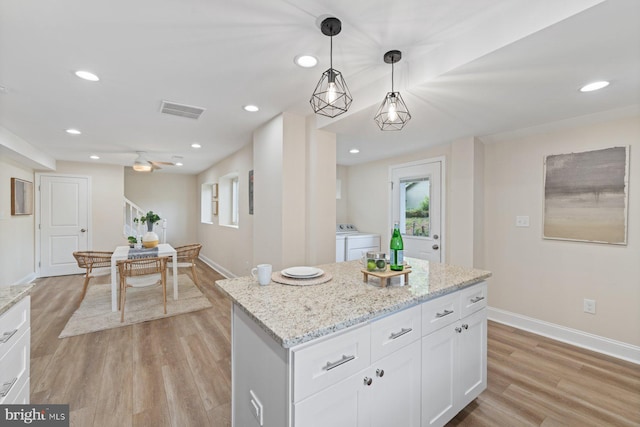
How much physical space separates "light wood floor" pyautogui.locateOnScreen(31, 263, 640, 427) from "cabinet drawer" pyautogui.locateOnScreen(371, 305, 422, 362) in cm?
91

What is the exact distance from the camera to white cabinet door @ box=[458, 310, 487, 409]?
5.60 feet

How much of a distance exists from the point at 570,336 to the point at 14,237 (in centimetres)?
768

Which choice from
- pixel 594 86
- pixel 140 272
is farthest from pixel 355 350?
pixel 140 272

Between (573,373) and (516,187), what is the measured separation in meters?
1.84

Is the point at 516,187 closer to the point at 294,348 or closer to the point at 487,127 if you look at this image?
the point at 487,127

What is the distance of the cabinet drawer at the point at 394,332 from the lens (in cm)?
124

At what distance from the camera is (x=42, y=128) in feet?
11.1

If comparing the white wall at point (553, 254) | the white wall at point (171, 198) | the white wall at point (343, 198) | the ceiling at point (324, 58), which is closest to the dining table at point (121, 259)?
the ceiling at point (324, 58)

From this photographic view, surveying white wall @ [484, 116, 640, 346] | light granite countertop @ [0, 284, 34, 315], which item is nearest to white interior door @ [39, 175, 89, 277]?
light granite countertop @ [0, 284, 34, 315]

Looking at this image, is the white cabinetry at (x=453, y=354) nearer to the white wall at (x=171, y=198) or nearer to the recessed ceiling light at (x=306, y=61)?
the recessed ceiling light at (x=306, y=61)

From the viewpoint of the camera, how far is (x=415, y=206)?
13.6 feet

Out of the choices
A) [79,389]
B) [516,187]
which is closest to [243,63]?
[79,389]

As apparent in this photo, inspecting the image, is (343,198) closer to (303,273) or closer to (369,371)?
(303,273)

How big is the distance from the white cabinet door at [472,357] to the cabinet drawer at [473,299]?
4cm
